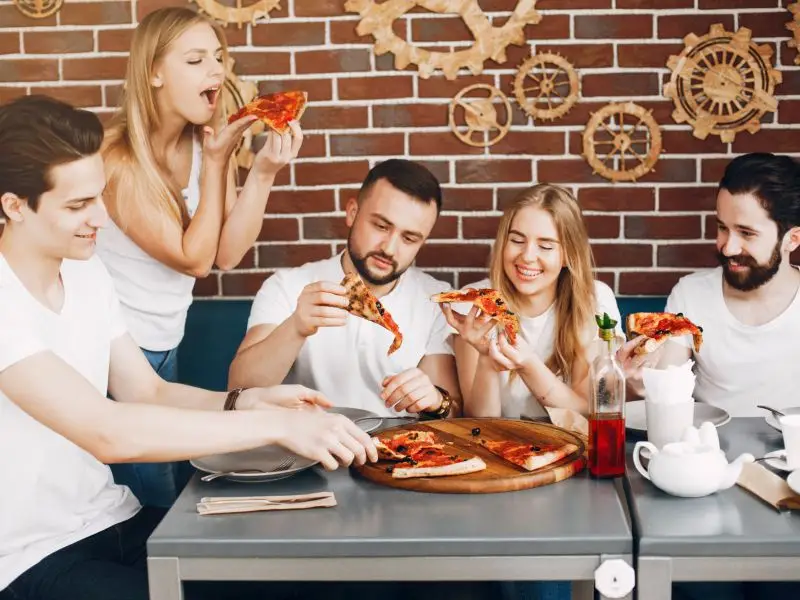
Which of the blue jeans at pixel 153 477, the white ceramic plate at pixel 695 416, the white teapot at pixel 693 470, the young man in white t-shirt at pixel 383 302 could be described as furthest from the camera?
the blue jeans at pixel 153 477

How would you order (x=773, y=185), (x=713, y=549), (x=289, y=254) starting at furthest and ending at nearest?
(x=289, y=254) → (x=773, y=185) → (x=713, y=549)

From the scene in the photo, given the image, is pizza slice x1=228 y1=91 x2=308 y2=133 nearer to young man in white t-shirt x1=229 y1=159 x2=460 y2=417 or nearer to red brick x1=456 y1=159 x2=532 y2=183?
young man in white t-shirt x1=229 y1=159 x2=460 y2=417

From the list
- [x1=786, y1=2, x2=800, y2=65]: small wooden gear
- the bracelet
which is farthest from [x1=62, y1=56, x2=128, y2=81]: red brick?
[x1=786, y1=2, x2=800, y2=65]: small wooden gear

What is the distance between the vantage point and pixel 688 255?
3365mm

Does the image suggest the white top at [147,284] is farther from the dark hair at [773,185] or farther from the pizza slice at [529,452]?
the dark hair at [773,185]

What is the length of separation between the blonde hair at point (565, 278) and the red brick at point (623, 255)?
1.88ft

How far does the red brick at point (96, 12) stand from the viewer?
334 cm

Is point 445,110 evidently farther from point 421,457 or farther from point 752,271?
point 421,457

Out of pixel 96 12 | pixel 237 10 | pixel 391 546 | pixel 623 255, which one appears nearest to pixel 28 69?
pixel 96 12

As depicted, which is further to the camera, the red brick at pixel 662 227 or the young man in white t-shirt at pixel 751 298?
the red brick at pixel 662 227

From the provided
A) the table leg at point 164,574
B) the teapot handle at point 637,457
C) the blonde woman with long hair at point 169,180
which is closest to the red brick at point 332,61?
the blonde woman with long hair at point 169,180

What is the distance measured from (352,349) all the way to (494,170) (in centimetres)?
90

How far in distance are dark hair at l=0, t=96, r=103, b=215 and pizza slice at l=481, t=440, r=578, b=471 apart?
3.52 ft

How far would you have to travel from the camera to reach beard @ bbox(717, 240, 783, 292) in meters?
2.78
